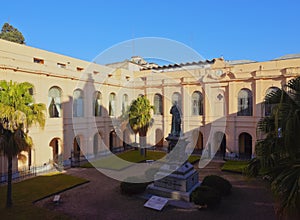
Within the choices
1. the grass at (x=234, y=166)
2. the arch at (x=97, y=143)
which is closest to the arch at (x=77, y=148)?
the arch at (x=97, y=143)

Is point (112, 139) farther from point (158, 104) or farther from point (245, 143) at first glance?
point (245, 143)

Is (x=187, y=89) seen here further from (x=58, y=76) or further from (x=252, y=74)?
(x=58, y=76)

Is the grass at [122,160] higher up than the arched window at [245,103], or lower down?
lower down

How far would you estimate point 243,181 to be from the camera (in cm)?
1800

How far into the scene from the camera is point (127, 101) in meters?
34.0

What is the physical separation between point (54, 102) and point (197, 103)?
17947 millimetres

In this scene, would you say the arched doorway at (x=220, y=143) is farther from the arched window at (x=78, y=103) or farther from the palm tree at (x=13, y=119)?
the palm tree at (x=13, y=119)

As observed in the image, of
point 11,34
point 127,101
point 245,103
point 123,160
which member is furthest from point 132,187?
point 11,34

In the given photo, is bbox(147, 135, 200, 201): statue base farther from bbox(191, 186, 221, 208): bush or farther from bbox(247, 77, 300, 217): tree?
bbox(247, 77, 300, 217): tree

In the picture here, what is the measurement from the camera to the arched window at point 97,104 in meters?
28.1

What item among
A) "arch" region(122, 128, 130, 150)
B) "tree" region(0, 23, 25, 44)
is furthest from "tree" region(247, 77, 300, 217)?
"tree" region(0, 23, 25, 44)

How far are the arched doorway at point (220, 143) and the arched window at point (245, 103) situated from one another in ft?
12.4

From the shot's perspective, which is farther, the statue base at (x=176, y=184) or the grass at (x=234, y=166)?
the grass at (x=234, y=166)

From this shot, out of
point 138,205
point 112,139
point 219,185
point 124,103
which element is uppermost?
point 124,103
